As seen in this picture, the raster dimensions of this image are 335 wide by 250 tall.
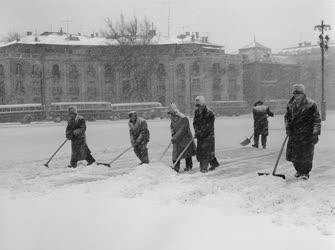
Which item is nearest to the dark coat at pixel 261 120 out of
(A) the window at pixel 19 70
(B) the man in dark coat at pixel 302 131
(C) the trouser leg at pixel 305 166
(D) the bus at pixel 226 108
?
(B) the man in dark coat at pixel 302 131

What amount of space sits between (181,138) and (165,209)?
3.79m

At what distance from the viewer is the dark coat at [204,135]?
10.6 m

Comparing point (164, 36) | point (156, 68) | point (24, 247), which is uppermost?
point (164, 36)

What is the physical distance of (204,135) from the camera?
34.9 feet

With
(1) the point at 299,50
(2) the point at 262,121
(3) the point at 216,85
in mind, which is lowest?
(2) the point at 262,121

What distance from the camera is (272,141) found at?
1786 centimetres

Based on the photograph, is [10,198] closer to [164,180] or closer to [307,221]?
[164,180]

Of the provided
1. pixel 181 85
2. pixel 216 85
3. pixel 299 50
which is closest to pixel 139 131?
pixel 181 85

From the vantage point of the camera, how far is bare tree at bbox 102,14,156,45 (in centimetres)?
5772

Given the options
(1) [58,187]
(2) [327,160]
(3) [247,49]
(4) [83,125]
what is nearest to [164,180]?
(1) [58,187]

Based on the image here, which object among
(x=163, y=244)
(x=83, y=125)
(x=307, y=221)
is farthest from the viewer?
(x=83, y=125)

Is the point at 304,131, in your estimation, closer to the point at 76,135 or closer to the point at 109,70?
the point at 76,135

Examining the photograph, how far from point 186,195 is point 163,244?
7.23 ft

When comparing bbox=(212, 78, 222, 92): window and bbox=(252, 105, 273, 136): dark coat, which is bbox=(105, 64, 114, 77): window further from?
bbox=(252, 105, 273, 136): dark coat
